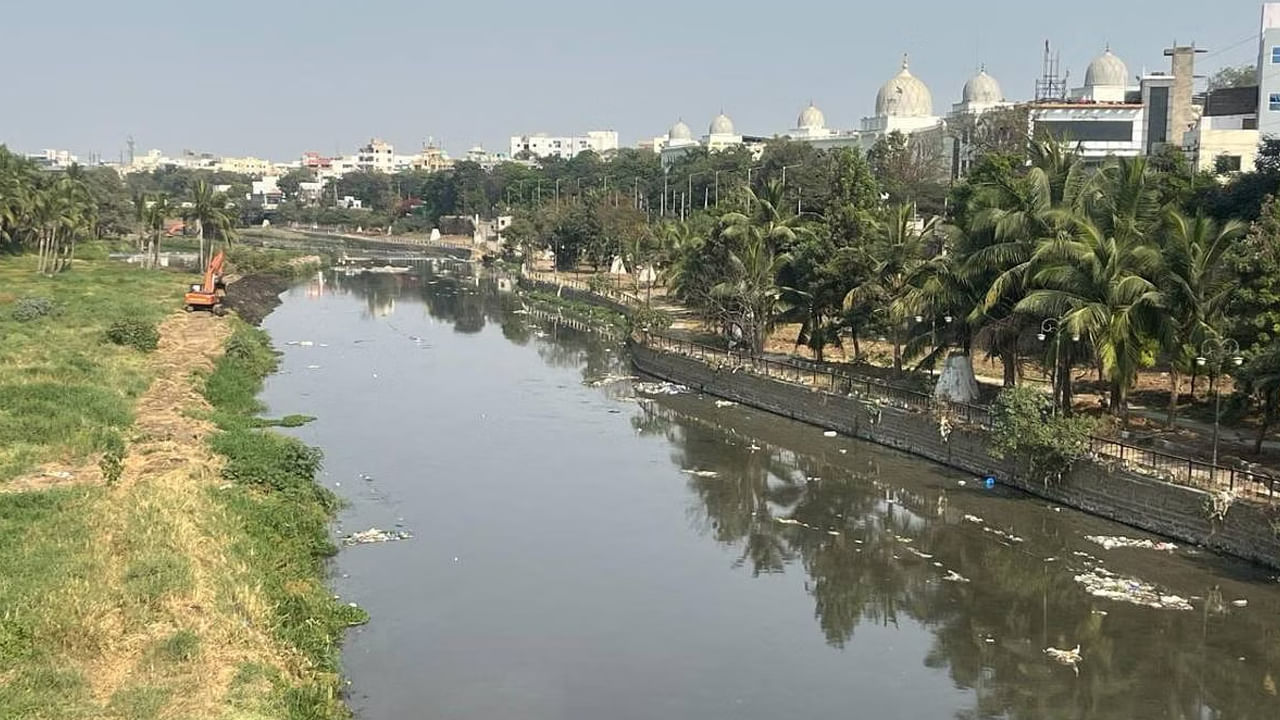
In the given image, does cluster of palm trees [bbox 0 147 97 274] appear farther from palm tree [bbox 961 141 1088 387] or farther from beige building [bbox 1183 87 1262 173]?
beige building [bbox 1183 87 1262 173]

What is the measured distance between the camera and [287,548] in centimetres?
2406

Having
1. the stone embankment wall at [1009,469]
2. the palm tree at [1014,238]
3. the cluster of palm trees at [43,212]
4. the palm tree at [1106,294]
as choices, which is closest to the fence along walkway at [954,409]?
the stone embankment wall at [1009,469]

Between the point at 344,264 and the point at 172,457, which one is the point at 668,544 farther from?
the point at 344,264

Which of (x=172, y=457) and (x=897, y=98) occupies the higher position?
(x=897, y=98)

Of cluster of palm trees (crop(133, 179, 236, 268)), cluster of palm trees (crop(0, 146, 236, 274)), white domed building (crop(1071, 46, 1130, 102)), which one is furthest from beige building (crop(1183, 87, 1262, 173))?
cluster of palm trees (crop(0, 146, 236, 274))

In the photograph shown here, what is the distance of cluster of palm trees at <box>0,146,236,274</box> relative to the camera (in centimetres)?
8081

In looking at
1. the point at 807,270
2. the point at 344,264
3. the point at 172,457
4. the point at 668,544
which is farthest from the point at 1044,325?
the point at 344,264

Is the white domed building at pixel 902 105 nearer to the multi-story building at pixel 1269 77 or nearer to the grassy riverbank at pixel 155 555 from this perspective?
the multi-story building at pixel 1269 77

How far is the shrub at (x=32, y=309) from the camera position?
177 ft

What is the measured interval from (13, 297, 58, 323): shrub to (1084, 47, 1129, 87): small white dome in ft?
224

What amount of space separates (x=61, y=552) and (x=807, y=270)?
29.7 metres

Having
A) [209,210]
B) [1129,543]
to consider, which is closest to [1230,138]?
[1129,543]

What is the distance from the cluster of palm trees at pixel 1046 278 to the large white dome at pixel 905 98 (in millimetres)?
60282

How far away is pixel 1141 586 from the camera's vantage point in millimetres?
24156
